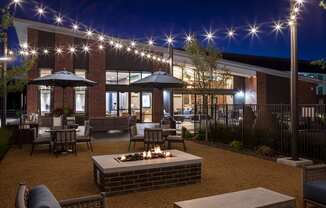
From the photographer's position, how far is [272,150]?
26.1 feet

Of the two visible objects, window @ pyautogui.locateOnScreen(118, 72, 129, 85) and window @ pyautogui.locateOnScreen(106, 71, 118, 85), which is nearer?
window @ pyautogui.locateOnScreen(106, 71, 118, 85)

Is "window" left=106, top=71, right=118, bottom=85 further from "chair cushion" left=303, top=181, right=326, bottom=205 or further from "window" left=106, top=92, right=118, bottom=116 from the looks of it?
"chair cushion" left=303, top=181, right=326, bottom=205

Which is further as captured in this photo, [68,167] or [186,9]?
[186,9]

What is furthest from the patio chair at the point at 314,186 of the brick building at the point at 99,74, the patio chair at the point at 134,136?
the brick building at the point at 99,74

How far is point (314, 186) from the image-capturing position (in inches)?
150

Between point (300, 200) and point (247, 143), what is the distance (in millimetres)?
4893

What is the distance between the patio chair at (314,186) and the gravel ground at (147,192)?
748 millimetres

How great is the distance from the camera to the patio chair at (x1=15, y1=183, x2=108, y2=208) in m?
2.22

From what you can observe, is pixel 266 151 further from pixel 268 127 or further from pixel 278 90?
pixel 278 90

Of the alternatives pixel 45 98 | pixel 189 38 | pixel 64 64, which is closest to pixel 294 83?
pixel 189 38

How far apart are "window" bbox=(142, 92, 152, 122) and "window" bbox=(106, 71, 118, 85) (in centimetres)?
222

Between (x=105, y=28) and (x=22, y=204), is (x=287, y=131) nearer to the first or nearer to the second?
(x=22, y=204)

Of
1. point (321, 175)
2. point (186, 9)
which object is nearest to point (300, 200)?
point (321, 175)

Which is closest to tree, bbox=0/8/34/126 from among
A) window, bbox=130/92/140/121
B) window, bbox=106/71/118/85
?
window, bbox=106/71/118/85
